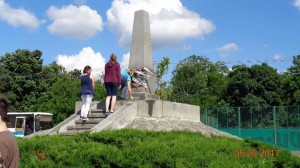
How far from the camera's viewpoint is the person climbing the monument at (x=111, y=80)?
11664 mm

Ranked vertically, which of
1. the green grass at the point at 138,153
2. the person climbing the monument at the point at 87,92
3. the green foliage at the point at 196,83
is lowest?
the green grass at the point at 138,153

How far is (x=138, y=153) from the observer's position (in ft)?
20.2

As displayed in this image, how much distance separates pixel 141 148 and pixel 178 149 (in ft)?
1.94

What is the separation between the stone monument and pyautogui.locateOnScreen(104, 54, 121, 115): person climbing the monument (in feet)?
9.20

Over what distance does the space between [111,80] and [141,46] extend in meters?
3.33

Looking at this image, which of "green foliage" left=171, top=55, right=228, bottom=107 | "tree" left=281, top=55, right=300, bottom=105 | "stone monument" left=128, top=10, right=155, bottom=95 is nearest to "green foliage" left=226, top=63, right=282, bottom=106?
"tree" left=281, top=55, right=300, bottom=105

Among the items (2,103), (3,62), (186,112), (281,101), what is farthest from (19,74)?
(2,103)

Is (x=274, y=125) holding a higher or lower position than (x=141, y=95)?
lower

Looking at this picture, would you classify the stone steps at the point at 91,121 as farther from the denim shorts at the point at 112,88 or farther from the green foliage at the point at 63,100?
the green foliage at the point at 63,100

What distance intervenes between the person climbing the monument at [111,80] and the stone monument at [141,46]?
2804 millimetres

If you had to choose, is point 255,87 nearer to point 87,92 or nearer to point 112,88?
point 112,88
